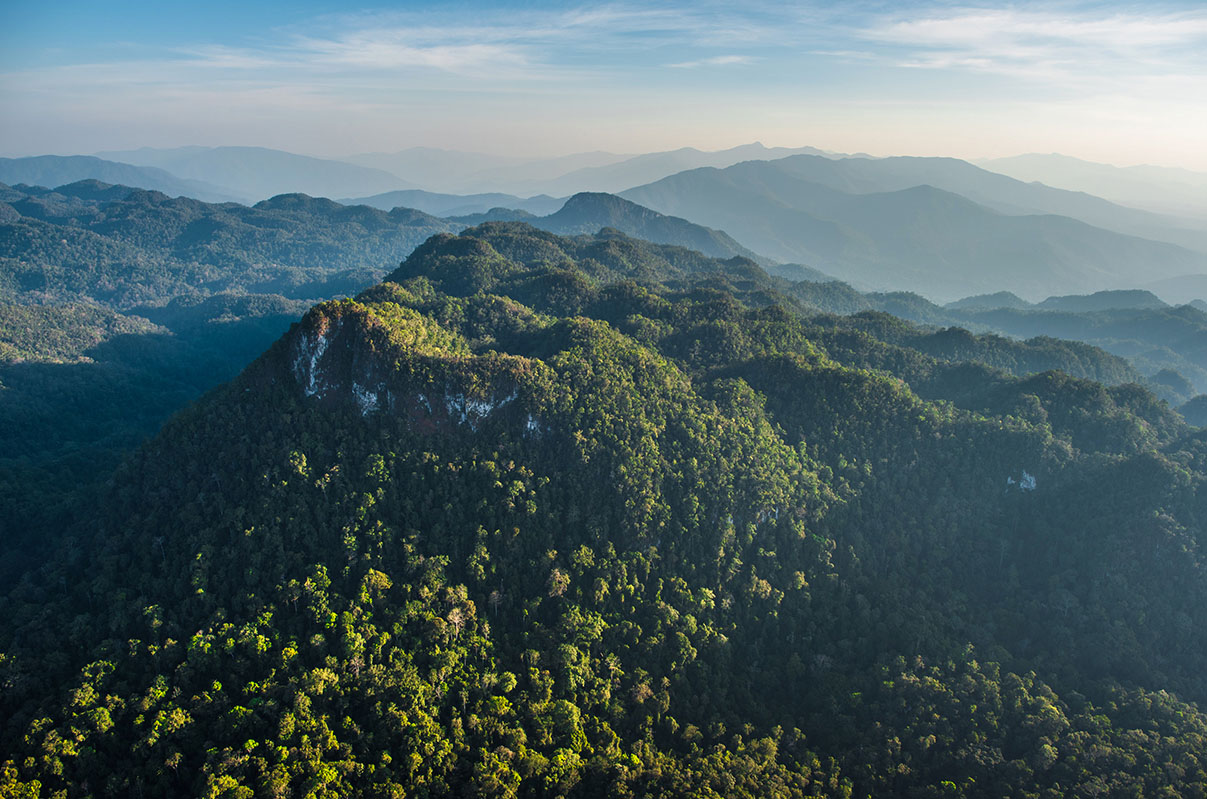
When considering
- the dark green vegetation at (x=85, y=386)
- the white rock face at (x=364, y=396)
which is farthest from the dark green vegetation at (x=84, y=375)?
the white rock face at (x=364, y=396)

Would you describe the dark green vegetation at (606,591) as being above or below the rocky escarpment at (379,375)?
below

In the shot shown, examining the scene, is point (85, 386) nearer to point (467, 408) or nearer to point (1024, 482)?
point (467, 408)

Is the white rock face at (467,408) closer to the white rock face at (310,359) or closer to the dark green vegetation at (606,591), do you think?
the dark green vegetation at (606,591)

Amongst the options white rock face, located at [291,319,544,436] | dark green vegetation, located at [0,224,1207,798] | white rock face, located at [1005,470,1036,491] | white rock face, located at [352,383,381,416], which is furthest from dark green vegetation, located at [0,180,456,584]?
white rock face, located at [1005,470,1036,491]

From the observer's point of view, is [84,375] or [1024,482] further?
[84,375]

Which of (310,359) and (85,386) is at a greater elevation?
(310,359)

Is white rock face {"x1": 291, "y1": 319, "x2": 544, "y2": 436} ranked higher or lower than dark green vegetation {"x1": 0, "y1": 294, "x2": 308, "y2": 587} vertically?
higher

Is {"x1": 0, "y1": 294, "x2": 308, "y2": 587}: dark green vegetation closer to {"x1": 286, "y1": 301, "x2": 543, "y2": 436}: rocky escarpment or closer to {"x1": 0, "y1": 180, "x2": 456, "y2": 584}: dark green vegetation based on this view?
{"x1": 0, "y1": 180, "x2": 456, "y2": 584}: dark green vegetation

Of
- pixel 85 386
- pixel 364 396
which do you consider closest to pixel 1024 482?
pixel 364 396
